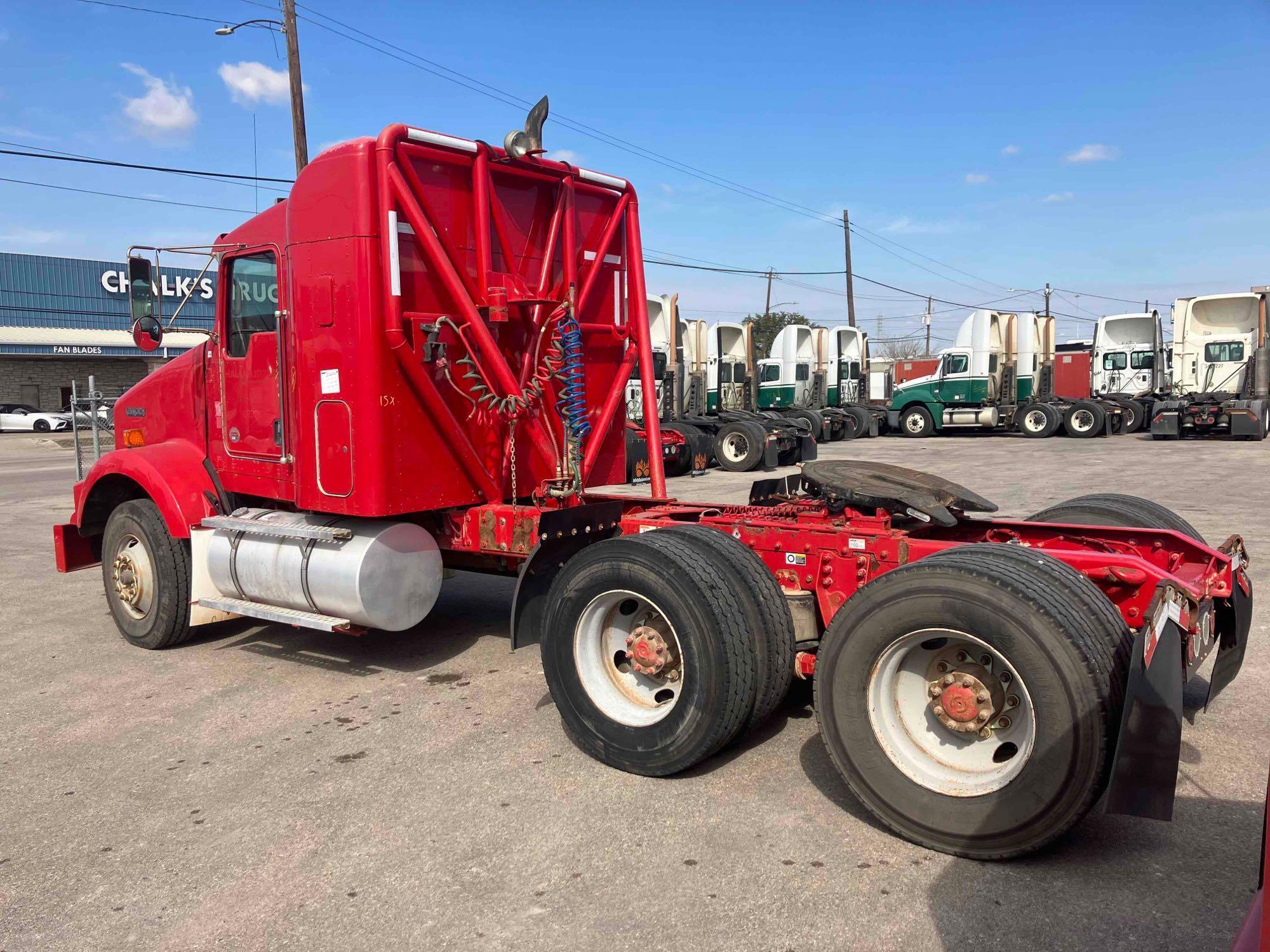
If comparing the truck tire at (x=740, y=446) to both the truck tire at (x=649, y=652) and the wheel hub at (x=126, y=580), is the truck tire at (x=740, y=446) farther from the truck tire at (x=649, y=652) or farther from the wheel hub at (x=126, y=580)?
the truck tire at (x=649, y=652)

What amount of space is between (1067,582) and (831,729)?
988mm

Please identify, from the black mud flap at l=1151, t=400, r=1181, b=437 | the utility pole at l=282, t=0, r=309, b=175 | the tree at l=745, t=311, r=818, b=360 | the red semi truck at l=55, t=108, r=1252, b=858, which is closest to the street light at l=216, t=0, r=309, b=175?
the utility pole at l=282, t=0, r=309, b=175

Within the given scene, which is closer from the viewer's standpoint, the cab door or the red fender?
the cab door

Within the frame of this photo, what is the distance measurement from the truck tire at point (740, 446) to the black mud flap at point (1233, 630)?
15.1 m

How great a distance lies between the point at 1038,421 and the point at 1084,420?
124 cm

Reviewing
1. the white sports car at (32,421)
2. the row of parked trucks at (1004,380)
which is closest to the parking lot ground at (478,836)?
the row of parked trucks at (1004,380)

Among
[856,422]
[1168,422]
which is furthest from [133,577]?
[1168,422]

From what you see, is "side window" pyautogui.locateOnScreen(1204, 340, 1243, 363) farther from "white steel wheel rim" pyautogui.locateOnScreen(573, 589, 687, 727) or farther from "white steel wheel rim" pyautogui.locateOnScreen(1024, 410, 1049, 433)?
"white steel wheel rim" pyautogui.locateOnScreen(573, 589, 687, 727)

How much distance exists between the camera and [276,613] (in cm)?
559

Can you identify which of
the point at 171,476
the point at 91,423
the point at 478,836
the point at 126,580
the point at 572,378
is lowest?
the point at 478,836

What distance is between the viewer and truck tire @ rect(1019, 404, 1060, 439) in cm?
2789

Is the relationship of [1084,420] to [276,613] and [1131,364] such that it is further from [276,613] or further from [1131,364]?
[276,613]

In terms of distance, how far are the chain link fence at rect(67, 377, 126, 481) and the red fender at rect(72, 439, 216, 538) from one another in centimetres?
244

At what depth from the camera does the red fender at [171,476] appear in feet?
20.3
